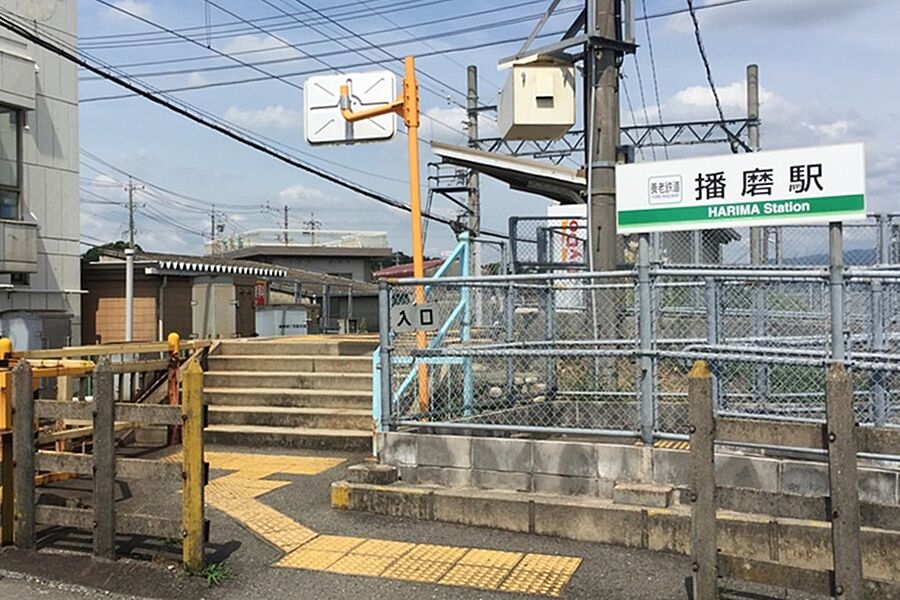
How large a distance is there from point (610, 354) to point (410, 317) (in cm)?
191

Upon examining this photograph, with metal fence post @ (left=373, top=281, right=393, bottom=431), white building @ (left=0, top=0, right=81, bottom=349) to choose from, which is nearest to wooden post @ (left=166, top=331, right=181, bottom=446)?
metal fence post @ (left=373, top=281, right=393, bottom=431)

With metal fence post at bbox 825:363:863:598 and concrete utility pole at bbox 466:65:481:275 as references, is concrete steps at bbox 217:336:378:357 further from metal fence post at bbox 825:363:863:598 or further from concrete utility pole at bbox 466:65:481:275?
concrete utility pole at bbox 466:65:481:275

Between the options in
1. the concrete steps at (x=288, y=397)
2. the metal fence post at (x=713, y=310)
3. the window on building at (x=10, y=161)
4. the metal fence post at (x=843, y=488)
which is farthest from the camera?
the window on building at (x=10, y=161)

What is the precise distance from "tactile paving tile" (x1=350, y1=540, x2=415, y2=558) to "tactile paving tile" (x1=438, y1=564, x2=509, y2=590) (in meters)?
0.50

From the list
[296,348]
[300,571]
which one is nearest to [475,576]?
[300,571]

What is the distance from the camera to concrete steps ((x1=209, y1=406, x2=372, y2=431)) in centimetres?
939

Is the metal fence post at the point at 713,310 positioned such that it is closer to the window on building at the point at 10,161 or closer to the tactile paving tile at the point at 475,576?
the tactile paving tile at the point at 475,576

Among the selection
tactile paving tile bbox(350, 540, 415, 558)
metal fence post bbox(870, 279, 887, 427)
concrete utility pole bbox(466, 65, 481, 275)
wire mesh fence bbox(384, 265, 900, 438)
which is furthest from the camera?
concrete utility pole bbox(466, 65, 481, 275)

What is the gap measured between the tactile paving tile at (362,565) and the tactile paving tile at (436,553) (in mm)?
185

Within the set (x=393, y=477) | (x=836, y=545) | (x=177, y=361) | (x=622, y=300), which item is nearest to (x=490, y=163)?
(x=622, y=300)

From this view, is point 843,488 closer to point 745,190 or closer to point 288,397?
point 745,190

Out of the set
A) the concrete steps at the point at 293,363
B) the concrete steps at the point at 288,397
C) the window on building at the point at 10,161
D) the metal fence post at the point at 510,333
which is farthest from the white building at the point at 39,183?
Result: the metal fence post at the point at 510,333

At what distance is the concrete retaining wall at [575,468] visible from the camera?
577 centimetres

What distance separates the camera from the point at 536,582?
504cm
